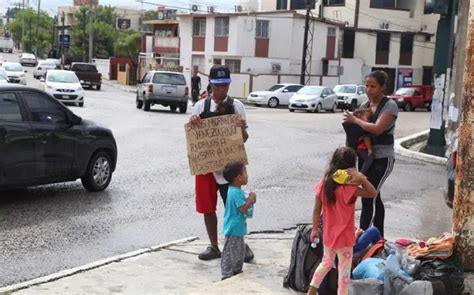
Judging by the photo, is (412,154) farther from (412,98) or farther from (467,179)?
(412,98)

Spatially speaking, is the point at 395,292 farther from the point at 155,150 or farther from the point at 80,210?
the point at 155,150

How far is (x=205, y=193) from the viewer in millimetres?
6465

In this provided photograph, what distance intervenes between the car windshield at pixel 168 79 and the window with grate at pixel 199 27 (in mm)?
27854

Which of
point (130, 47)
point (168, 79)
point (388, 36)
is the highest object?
point (388, 36)

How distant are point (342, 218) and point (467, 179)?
3.87 feet

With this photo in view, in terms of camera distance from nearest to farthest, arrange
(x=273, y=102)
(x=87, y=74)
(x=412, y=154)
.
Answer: (x=412, y=154) → (x=273, y=102) → (x=87, y=74)

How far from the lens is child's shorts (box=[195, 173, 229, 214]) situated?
6.46 m

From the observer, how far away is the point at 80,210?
8758 mm

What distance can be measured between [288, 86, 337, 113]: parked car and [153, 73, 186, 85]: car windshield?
29.2 feet

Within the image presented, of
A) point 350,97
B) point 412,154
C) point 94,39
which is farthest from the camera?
point 94,39

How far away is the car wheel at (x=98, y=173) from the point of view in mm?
9969

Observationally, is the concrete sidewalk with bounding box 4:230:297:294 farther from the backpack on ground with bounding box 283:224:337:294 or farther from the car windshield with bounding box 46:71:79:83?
the car windshield with bounding box 46:71:79:83

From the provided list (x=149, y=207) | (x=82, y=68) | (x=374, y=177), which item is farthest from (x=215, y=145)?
(x=82, y=68)

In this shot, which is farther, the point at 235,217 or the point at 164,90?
the point at 164,90
